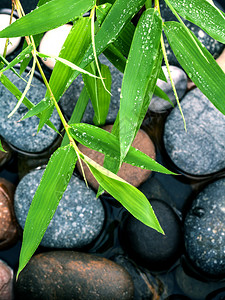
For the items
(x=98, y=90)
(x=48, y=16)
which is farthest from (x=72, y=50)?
(x=98, y=90)

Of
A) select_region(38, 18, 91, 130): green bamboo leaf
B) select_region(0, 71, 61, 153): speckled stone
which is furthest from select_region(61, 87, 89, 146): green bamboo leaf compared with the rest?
select_region(0, 71, 61, 153): speckled stone

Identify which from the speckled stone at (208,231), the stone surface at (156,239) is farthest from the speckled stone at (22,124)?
the speckled stone at (208,231)

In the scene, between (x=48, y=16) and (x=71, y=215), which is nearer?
(x=48, y=16)

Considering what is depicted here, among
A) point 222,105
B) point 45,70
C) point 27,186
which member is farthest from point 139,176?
point 222,105

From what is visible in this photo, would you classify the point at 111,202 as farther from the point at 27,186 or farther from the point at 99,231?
the point at 27,186

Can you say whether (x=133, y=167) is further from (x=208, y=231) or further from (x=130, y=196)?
(x=130, y=196)

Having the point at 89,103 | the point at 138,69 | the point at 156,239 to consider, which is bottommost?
the point at 156,239

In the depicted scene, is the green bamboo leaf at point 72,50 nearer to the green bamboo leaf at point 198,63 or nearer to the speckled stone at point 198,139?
the green bamboo leaf at point 198,63
